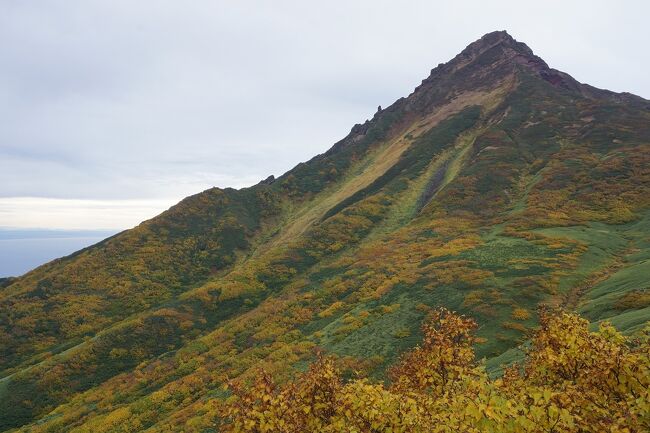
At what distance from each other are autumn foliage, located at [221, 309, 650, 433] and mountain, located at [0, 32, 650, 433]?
2759 millimetres

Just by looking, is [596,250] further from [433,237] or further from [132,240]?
[132,240]

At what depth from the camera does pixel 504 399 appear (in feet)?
35.6

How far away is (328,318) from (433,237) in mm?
25334

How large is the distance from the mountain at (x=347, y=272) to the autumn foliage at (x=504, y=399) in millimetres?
2759

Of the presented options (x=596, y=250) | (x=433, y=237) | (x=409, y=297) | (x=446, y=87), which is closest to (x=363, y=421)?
(x=409, y=297)

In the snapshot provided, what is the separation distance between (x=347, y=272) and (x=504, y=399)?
44.7 metres

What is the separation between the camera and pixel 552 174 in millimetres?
73812

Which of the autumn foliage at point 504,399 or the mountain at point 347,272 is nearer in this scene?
the autumn foliage at point 504,399

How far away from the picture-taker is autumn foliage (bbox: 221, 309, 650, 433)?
914 centimetres

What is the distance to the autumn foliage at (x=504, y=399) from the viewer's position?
9.14 m

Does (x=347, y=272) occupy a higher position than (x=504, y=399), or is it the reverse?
(x=504, y=399)

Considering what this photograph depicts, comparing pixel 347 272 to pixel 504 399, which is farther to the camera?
pixel 347 272

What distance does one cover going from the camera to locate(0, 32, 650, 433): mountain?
3359cm

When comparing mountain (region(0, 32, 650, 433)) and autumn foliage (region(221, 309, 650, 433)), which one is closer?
autumn foliage (region(221, 309, 650, 433))
